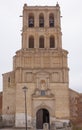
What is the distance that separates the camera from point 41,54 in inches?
2197

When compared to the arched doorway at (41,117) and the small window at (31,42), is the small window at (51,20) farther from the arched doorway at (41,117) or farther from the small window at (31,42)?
the arched doorway at (41,117)

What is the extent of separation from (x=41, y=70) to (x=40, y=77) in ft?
3.13

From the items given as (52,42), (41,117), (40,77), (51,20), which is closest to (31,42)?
(52,42)

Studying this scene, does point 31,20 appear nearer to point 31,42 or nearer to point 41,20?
point 41,20

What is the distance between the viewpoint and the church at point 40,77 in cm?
5369

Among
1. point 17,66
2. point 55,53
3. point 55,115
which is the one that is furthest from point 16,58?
point 55,115

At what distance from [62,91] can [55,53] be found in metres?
5.31

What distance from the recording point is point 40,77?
5481 centimetres

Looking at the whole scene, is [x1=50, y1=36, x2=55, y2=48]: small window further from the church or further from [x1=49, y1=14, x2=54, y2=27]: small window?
[x1=49, y1=14, x2=54, y2=27]: small window

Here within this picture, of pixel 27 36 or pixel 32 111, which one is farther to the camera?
pixel 27 36

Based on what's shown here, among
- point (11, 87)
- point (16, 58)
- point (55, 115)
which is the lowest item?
point (55, 115)

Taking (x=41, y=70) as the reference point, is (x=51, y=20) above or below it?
above

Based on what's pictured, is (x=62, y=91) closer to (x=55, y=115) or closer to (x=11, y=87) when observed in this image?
(x=55, y=115)

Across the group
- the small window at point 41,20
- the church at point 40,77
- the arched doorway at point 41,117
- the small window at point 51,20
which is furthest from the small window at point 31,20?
the arched doorway at point 41,117
